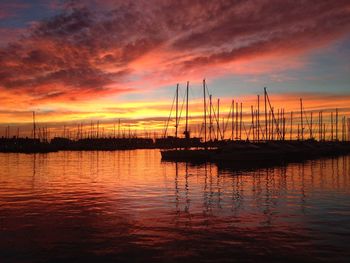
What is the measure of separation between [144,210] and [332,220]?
10.4m

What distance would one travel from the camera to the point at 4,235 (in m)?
16.7

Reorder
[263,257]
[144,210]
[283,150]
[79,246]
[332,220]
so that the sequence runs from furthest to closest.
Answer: [283,150] < [144,210] < [332,220] < [79,246] < [263,257]

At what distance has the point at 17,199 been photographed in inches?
1087

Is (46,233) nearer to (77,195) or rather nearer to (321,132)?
(77,195)

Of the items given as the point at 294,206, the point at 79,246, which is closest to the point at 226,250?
the point at 79,246

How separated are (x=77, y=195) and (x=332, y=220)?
18915mm

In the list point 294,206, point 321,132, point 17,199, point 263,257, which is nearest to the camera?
point 263,257

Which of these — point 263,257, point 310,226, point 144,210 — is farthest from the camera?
point 144,210

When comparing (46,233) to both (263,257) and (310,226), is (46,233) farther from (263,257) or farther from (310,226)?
(310,226)

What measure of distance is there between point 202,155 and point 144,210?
53261 millimetres

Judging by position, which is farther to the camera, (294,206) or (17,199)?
(17,199)

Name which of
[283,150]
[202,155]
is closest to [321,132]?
[283,150]

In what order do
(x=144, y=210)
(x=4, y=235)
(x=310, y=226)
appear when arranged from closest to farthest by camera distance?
(x=4, y=235) → (x=310, y=226) → (x=144, y=210)

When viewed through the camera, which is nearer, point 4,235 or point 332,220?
point 4,235
